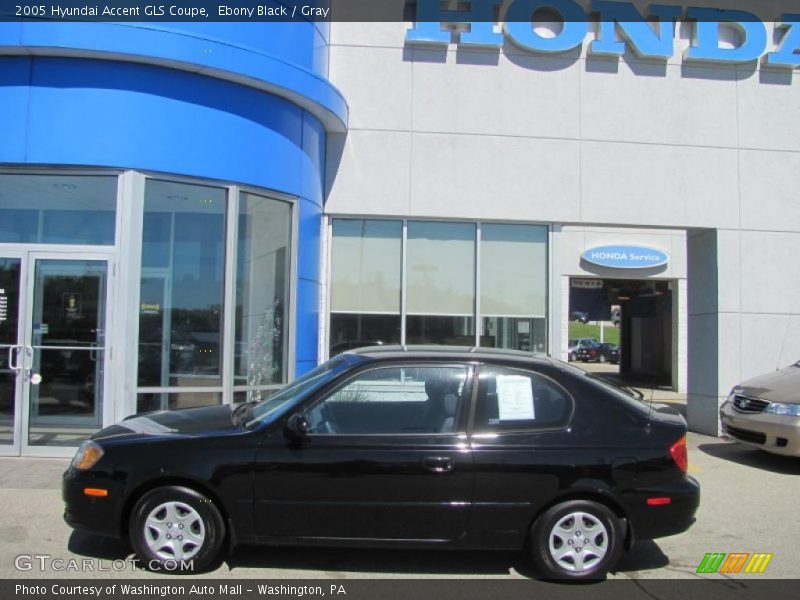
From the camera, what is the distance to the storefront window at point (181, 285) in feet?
26.4

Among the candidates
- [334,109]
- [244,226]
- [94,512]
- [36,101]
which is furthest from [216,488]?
[334,109]

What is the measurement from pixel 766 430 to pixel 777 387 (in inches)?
30.0

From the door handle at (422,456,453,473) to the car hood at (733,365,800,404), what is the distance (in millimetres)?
5772

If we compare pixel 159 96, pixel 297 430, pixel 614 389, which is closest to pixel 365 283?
pixel 159 96

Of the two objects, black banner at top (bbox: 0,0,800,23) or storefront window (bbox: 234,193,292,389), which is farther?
black banner at top (bbox: 0,0,800,23)

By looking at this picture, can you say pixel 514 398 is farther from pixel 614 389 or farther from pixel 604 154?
pixel 604 154

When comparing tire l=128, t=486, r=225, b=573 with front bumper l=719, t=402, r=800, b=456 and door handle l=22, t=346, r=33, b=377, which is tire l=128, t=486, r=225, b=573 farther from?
front bumper l=719, t=402, r=800, b=456

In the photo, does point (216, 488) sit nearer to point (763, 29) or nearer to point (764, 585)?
point (764, 585)

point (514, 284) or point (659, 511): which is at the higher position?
point (514, 284)

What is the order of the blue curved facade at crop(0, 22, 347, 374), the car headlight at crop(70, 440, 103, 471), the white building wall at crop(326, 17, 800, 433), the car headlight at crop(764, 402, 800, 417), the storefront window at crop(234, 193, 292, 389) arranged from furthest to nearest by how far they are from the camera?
1. the white building wall at crop(326, 17, 800, 433)
2. the storefront window at crop(234, 193, 292, 389)
3. the car headlight at crop(764, 402, 800, 417)
4. the blue curved facade at crop(0, 22, 347, 374)
5. the car headlight at crop(70, 440, 103, 471)

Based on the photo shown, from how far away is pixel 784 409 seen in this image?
8289mm

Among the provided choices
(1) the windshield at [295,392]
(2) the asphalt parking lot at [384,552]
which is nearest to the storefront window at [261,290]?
(2) the asphalt parking lot at [384,552]

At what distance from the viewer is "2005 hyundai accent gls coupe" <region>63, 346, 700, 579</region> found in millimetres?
4480

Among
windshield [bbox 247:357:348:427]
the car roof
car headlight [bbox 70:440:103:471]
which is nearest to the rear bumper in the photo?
Result: the car roof
